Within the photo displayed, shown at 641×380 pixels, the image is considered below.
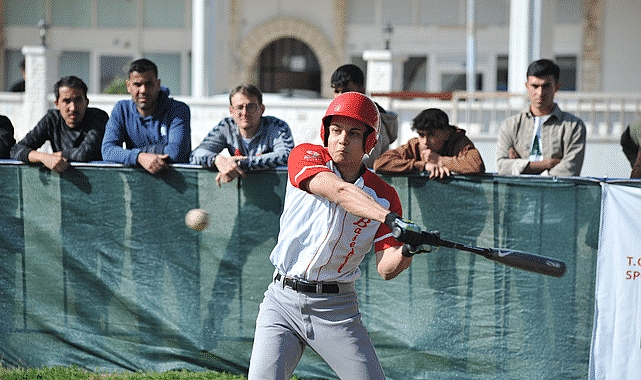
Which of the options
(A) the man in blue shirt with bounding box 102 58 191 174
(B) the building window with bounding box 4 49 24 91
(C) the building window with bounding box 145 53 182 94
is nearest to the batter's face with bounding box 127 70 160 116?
(A) the man in blue shirt with bounding box 102 58 191 174

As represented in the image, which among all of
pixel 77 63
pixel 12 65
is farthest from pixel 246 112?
pixel 12 65

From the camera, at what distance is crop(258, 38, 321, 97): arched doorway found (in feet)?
85.0

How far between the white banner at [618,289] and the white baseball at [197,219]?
2.73 metres

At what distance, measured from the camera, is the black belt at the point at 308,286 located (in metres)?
5.02

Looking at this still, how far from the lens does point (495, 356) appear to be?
6840 mm

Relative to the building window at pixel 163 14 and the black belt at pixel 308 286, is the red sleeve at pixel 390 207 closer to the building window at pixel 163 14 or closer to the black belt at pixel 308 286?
the black belt at pixel 308 286

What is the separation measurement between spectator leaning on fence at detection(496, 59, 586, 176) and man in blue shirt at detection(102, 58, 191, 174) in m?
2.46

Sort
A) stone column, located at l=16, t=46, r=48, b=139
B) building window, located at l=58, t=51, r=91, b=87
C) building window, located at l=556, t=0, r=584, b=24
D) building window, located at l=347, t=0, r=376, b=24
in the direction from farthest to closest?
building window, located at l=58, t=51, r=91, b=87
building window, located at l=347, t=0, r=376, b=24
building window, located at l=556, t=0, r=584, b=24
stone column, located at l=16, t=46, r=48, b=139

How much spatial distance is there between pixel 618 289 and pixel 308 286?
2498mm

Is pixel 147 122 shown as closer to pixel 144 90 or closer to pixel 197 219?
pixel 144 90

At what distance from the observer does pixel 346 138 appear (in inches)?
190

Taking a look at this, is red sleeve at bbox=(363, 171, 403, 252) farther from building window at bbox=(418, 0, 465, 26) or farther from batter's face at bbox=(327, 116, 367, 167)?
building window at bbox=(418, 0, 465, 26)

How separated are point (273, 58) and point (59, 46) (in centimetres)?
557

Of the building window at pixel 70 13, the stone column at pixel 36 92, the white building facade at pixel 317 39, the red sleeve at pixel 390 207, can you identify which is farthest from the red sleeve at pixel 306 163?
the building window at pixel 70 13
